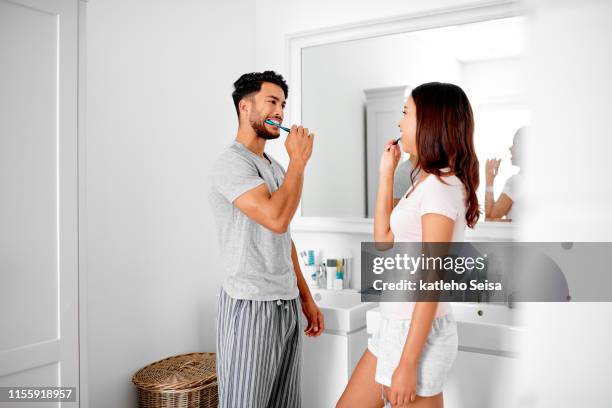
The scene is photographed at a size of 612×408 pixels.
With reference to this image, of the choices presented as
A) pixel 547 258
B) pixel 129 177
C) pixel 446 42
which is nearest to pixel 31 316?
pixel 129 177

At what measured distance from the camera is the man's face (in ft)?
5.26

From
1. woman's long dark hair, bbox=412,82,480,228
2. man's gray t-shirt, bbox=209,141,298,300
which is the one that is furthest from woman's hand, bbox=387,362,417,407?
man's gray t-shirt, bbox=209,141,298,300

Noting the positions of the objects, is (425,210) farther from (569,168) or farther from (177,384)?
(177,384)

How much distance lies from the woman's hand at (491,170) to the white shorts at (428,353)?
983 millimetres

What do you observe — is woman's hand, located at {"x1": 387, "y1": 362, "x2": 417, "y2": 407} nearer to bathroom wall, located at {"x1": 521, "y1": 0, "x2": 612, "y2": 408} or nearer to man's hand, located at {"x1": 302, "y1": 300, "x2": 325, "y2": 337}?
man's hand, located at {"x1": 302, "y1": 300, "x2": 325, "y2": 337}

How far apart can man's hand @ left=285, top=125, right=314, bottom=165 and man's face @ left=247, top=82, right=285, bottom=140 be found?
12 cm

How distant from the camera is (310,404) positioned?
2.03 meters

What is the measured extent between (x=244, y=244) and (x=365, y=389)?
51 centimetres

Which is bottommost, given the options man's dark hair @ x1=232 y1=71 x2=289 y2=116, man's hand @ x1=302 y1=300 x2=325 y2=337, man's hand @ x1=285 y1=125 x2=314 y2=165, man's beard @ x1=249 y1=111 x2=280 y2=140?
man's hand @ x1=302 y1=300 x2=325 y2=337

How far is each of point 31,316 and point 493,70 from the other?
176 cm

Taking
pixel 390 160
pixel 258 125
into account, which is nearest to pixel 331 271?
pixel 258 125

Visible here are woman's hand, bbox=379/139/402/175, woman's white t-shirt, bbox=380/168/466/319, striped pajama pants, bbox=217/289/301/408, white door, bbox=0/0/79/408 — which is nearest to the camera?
woman's white t-shirt, bbox=380/168/466/319

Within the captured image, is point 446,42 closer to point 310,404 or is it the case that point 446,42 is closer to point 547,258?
point 310,404

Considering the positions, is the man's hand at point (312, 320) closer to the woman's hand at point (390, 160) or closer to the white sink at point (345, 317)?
the white sink at point (345, 317)
